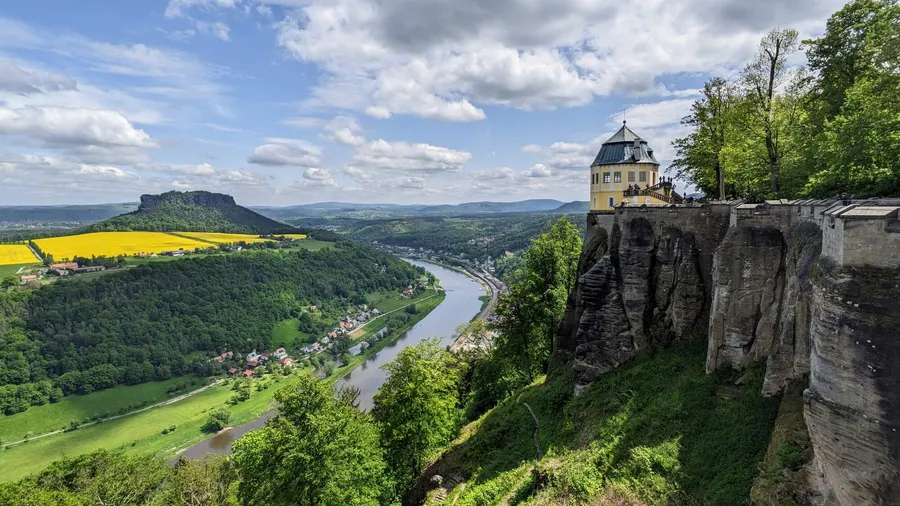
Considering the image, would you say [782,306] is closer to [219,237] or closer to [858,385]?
[858,385]

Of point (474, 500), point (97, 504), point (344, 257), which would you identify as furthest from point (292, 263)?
point (474, 500)

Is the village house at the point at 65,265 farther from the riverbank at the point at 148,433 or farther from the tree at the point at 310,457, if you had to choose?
the tree at the point at 310,457

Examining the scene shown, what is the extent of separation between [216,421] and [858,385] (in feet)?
221

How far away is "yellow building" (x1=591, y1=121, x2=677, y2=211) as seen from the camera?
88.2 feet

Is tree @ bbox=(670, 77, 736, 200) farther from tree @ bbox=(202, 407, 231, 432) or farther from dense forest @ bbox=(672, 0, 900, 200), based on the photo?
tree @ bbox=(202, 407, 231, 432)

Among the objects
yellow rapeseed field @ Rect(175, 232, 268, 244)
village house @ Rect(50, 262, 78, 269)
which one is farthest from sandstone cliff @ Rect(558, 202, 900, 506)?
yellow rapeseed field @ Rect(175, 232, 268, 244)

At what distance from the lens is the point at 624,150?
90.0ft

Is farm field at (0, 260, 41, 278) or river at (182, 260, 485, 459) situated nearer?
river at (182, 260, 485, 459)

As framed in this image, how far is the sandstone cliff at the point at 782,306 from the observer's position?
22.7 ft

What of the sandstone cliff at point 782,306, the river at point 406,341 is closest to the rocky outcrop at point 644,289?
the sandstone cliff at point 782,306

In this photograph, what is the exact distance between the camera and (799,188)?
688 inches

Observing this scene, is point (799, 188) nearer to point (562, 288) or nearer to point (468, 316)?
point (562, 288)

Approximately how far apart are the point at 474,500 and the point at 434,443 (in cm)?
640

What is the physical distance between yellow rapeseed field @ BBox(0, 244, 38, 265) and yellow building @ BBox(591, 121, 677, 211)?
154796 mm
